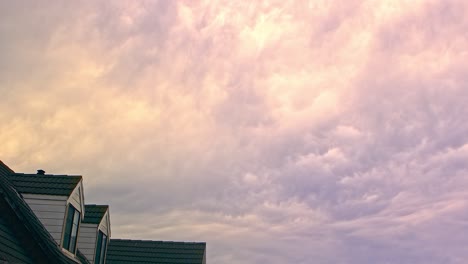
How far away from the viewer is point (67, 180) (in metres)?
18.5

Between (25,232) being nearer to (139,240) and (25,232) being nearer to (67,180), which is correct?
(67,180)

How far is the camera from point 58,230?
17422mm

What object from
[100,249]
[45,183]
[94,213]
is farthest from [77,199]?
[100,249]

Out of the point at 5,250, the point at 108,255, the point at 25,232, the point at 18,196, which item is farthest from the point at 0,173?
the point at 108,255

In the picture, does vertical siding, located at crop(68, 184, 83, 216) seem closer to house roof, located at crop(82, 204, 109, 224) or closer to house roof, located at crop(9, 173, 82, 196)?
house roof, located at crop(9, 173, 82, 196)

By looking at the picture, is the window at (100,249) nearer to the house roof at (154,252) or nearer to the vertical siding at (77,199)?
the vertical siding at (77,199)

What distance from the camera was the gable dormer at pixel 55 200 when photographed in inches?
690

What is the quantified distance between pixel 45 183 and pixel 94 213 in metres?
4.72

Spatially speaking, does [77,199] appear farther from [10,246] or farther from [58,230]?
[10,246]

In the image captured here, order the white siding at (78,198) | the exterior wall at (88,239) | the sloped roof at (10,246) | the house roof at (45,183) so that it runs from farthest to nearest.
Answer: the exterior wall at (88,239), the white siding at (78,198), the house roof at (45,183), the sloped roof at (10,246)

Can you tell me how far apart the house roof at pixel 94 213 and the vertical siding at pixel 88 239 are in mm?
236

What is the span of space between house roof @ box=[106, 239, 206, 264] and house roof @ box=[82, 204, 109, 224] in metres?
5.97

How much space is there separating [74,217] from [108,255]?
10.2 m

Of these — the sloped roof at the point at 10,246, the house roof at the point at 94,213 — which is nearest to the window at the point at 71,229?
the house roof at the point at 94,213
